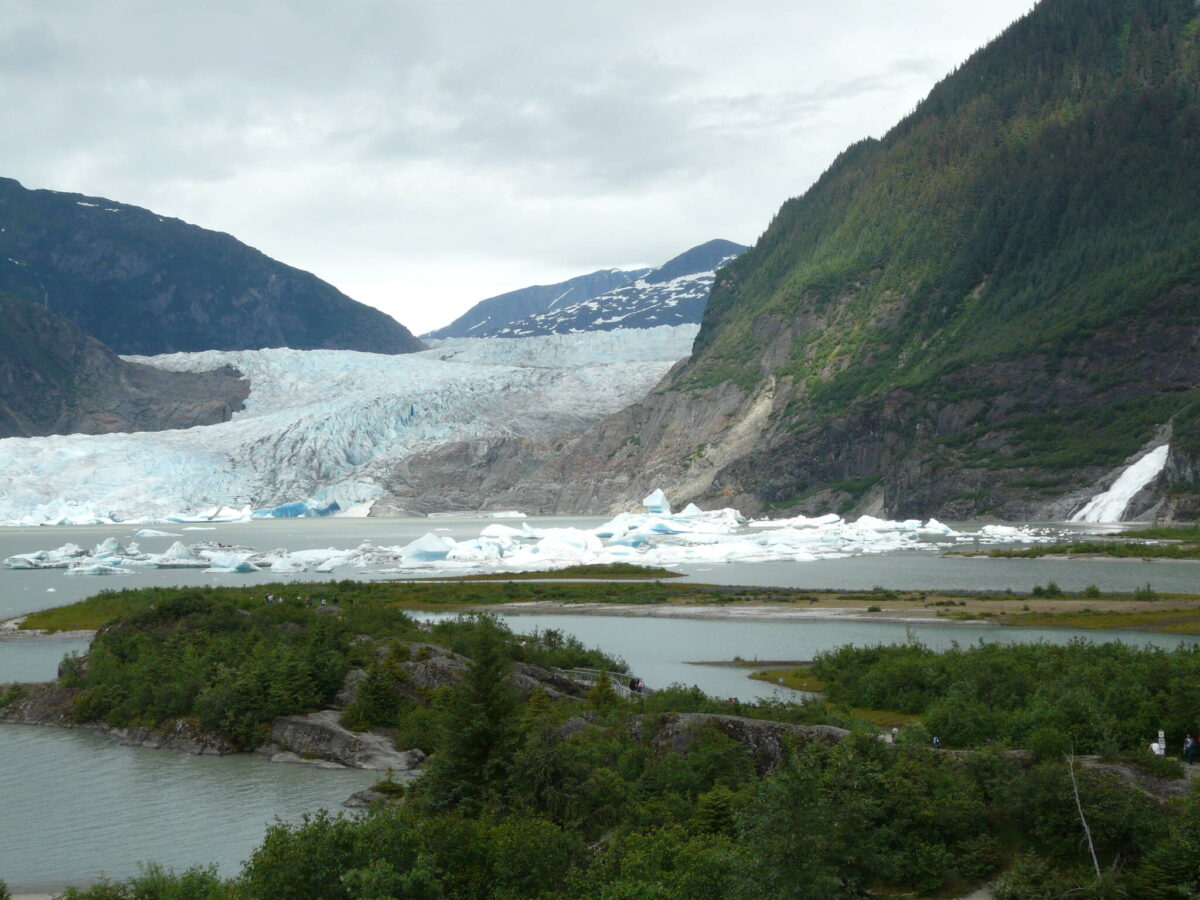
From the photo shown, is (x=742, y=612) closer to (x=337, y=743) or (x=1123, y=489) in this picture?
(x=337, y=743)

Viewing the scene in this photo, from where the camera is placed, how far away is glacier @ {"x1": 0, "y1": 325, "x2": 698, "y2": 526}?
423ft

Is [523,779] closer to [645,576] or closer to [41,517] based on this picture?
[645,576]

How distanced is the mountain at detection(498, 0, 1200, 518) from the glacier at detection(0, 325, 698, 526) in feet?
38.9

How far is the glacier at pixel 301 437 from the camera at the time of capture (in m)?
129

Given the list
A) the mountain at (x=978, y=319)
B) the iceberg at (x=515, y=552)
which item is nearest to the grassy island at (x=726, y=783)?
the iceberg at (x=515, y=552)

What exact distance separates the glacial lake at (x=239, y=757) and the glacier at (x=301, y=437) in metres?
53.9

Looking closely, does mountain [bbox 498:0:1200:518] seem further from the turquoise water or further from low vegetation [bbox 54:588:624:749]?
the turquoise water

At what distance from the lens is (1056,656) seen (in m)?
27.0

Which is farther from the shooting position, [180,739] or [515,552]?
[515,552]

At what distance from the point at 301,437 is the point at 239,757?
122 meters

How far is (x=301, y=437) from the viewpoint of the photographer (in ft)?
475

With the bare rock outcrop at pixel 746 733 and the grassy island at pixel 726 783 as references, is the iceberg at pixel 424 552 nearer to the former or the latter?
the grassy island at pixel 726 783

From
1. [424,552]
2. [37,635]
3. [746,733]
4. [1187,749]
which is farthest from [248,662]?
[424,552]

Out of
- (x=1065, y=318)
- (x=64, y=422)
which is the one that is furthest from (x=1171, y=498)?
(x=64, y=422)
